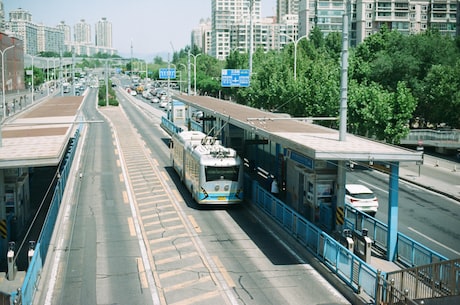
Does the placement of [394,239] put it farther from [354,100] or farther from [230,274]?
[354,100]

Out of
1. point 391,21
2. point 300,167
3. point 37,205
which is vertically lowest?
point 37,205

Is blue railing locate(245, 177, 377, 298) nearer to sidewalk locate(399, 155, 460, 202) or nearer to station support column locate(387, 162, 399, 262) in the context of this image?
station support column locate(387, 162, 399, 262)

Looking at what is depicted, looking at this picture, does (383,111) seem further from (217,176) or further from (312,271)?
(312,271)

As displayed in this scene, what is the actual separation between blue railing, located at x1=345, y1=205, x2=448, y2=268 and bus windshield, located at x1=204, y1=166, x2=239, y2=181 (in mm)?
6333

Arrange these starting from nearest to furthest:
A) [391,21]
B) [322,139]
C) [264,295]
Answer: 1. [264,295]
2. [322,139]
3. [391,21]

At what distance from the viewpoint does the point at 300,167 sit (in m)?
26.4

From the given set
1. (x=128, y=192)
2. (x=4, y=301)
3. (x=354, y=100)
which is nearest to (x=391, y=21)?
(x=354, y=100)

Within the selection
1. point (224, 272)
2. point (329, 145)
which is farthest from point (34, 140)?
point (329, 145)

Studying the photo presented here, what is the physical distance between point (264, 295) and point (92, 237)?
9.65 m

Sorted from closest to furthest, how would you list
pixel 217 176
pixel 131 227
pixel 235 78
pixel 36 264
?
pixel 36 264 → pixel 131 227 → pixel 217 176 → pixel 235 78

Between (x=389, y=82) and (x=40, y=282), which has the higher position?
(x=389, y=82)

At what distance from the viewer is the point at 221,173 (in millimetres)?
29984

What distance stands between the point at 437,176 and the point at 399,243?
2230 centimetres

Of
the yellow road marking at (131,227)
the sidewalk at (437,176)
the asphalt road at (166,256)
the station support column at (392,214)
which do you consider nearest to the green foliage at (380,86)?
the sidewalk at (437,176)
